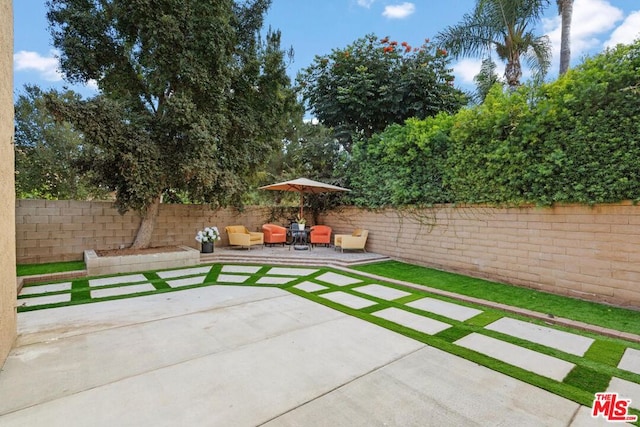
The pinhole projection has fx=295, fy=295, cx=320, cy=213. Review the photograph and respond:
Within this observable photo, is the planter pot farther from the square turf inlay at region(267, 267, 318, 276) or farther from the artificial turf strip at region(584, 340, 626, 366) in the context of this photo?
the artificial turf strip at region(584, 340, 626, 366)

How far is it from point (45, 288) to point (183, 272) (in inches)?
95.9

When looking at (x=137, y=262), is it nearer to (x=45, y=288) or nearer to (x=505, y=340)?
(x=45, y=288)

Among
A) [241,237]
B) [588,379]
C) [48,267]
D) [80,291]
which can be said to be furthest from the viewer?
[241,237]

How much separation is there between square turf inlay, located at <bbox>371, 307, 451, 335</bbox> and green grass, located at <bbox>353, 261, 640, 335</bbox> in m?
1.79

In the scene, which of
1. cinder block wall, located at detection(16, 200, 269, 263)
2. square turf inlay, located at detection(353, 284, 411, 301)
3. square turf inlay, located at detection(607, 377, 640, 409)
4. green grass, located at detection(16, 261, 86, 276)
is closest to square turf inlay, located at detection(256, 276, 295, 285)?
square turf inlay, located at detection(353, 284, 411, 301)

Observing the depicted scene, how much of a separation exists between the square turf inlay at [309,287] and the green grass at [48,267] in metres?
5.19

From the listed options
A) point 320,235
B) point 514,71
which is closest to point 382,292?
point 320,235

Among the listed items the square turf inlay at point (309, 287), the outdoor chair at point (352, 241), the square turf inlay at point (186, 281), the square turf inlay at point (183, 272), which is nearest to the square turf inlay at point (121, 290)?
the square turf inlay at point (186, 281)

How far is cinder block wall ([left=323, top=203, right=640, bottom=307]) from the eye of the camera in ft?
15.9

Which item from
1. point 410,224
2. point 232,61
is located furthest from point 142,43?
point 410,224

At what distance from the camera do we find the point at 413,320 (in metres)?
4.20

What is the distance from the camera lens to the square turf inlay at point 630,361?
9.73ft

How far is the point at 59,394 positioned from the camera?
2389 millimetres

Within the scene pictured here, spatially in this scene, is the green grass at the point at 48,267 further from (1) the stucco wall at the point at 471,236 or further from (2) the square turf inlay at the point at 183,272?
(2) the square turf inlay at the point at 183,272
